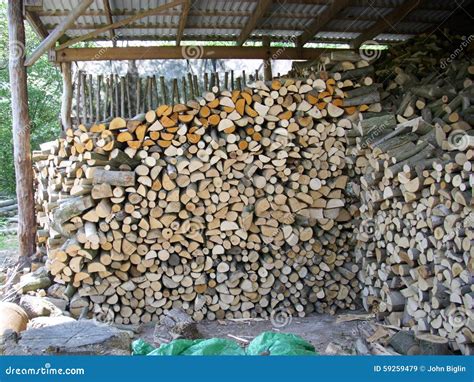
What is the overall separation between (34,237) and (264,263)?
3133mm

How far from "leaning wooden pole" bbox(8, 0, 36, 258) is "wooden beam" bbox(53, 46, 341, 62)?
480 mm

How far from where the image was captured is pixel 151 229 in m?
5.65

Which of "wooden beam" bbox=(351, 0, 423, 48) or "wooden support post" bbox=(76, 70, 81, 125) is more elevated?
"wooden beam" bbox=(351, 0, 423, 48)

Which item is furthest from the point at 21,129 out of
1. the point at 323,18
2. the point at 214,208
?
the point at 323,18

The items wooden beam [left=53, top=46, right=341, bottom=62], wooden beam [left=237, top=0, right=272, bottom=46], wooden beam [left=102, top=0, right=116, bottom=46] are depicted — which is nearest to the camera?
wooden beam [left=102, top=0, right=116, bottom=46]

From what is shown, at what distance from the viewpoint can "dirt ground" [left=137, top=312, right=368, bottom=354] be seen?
5.27 meters

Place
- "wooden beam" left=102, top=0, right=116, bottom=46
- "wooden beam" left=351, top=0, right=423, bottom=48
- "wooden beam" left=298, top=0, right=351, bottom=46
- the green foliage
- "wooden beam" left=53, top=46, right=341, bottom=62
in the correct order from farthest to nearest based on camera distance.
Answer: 1. the green foliage
2. "wooden beam" left=351, top=0, right=423, bottom=48
3. "wooden beam" left=53, top=46, right=341, bottom=62
4. "wooden beam" left=298, top=0, right=351, bottom=46
5. "wooden beam" left=102, top=0, right=116, bottom=46

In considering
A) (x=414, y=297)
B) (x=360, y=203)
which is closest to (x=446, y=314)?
(x=414, y=297)

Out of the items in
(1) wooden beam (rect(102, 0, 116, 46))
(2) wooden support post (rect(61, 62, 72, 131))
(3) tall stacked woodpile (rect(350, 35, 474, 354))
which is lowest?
(3) tall stacked woodpile (rect(350, 35, 474, 354))

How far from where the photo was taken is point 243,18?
7215mm

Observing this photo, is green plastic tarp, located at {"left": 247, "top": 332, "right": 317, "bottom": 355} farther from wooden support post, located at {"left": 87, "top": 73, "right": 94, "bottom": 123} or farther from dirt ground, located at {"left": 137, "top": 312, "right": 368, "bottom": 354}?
wooden support post, located at {"left": 87, "top": 73, "right": 94, "bottom": 123}

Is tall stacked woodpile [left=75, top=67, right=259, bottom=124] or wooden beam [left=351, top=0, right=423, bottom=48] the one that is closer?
tall stacked woodpile [left=75, top=67, right=259, bottom=124]

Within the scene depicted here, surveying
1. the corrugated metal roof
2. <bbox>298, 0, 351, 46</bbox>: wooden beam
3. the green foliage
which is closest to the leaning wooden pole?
the corrugated metal roof

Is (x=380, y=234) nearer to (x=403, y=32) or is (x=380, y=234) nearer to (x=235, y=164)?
(x=235, y=164)
